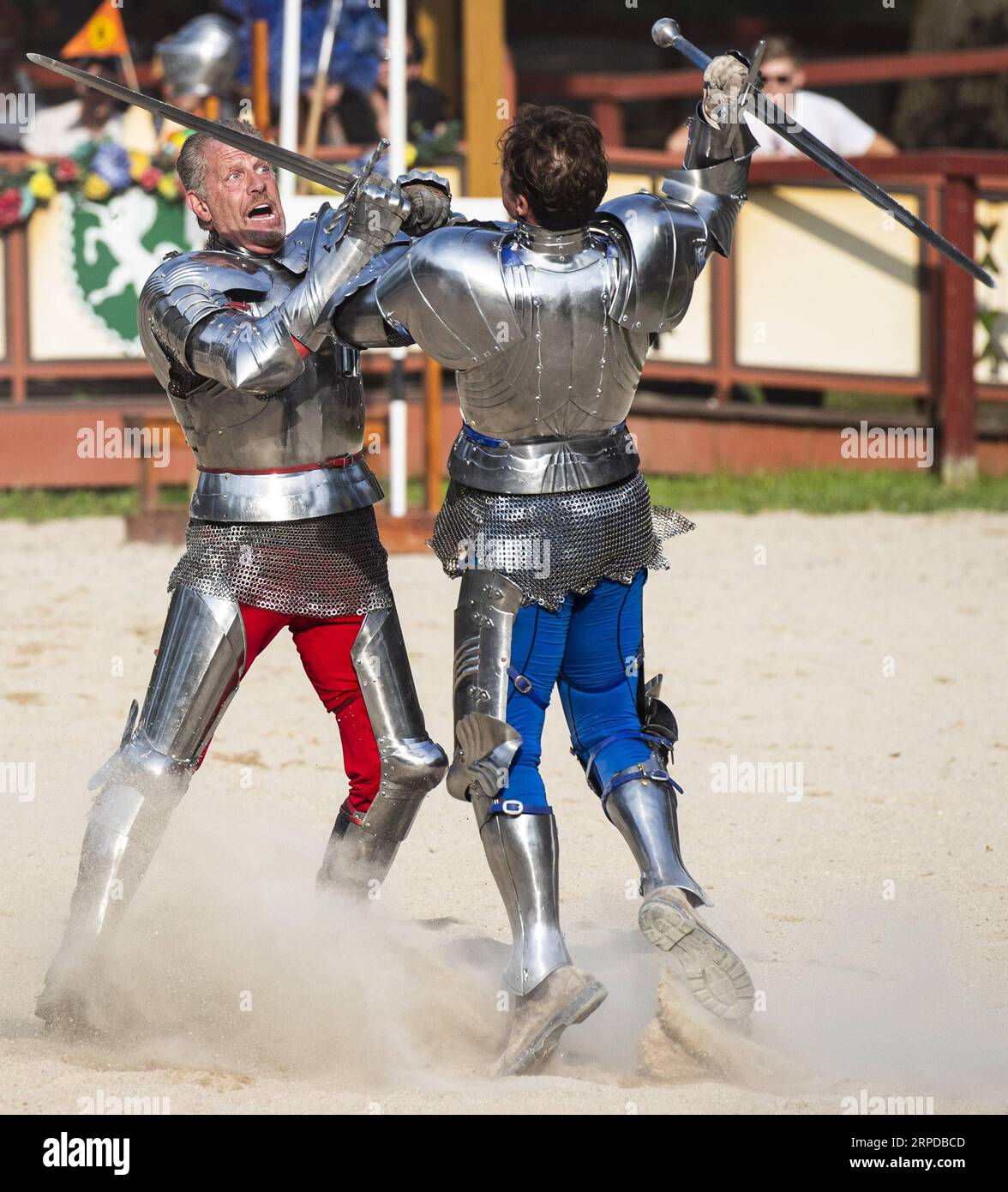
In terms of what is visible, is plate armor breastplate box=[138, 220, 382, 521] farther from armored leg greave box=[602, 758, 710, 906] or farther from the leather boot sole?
the leather boot sole

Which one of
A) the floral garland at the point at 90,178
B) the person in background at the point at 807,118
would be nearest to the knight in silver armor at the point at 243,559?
the floral garland at the point at 90,178

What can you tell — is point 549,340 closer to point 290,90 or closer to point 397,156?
point 397,156

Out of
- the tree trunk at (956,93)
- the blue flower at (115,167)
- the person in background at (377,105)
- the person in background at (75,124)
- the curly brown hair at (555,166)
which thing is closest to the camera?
the curly brown hair at (555,166)

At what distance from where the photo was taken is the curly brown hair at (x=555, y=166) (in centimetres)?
294

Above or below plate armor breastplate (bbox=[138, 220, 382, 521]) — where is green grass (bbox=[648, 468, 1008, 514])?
below

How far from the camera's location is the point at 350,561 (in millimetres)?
3457

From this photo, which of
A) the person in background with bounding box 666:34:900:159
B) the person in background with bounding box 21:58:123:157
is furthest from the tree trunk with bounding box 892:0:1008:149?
the person in background with bounding box 21:58:123:157

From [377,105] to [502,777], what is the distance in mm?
7281

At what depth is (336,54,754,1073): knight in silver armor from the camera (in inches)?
117

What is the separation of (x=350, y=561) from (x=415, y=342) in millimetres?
492

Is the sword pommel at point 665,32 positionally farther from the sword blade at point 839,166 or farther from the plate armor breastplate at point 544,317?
the plate armor breastplate at point 544,317

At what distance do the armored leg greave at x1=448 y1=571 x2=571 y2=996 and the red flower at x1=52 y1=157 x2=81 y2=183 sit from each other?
616cm

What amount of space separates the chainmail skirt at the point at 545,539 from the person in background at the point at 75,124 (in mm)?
6635

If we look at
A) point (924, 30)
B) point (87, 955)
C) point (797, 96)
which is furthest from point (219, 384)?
point (924, 30)
